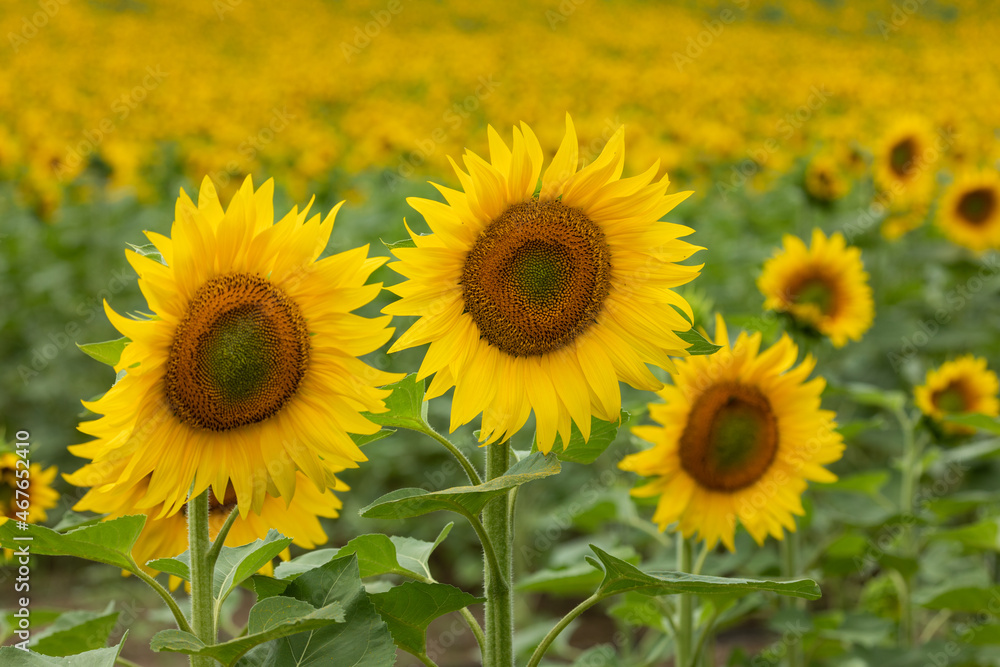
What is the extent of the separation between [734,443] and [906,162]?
9.14 feet

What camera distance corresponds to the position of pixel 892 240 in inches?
165

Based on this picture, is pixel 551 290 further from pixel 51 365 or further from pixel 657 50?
pixel 657 50

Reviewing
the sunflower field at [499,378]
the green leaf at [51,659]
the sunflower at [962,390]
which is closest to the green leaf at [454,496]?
the sunflower field at [499,378]

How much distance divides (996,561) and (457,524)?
2.05m

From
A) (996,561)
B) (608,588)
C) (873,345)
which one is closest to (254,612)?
(608,588)

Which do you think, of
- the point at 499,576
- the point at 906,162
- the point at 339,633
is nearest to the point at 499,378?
the point at 499,576

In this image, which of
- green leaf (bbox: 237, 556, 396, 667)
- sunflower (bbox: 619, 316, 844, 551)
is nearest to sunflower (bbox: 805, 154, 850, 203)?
sunflower (bbox: 619, 316, 844, 551)

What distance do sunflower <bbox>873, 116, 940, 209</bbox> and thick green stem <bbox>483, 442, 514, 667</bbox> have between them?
3.38 m

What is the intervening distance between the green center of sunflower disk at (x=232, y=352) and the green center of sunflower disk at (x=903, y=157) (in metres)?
3.61

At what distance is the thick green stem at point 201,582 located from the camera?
1062 mm

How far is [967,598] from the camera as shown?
2117 millimetres

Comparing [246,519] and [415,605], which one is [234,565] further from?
[415,605]

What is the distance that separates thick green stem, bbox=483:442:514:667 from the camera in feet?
3.80

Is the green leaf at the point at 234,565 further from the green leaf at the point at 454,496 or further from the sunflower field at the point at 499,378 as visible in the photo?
the green leaf at the point at 454,496
